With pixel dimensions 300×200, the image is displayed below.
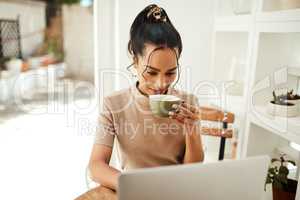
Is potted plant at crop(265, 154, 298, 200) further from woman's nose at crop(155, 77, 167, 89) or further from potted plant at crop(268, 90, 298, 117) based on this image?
woman's nose at crop(155, 77, 167, 89)

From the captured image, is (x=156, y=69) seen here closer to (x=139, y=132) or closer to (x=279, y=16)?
(x=139, y=132)

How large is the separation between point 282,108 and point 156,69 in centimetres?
52

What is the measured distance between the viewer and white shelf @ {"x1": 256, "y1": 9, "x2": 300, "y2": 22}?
2.84 feet

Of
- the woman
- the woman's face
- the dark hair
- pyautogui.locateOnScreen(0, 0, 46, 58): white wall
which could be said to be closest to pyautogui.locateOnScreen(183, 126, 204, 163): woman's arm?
the woman

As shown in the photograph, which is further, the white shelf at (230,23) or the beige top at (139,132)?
the white shelf at (230,23)

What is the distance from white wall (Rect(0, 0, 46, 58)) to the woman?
16.6 ft

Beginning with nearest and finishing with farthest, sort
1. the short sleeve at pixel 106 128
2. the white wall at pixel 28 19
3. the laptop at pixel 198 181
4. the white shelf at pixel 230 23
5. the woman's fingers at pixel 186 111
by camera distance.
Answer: the laptop at pixel 198 181 → the woman's fingers at pixel 186 111 → the short sleeve at pixel 106 128 → the white shelf at pixel 230 23 → the white wall at pixel 28 19

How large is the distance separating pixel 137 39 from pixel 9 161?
1978mm

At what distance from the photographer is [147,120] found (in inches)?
35.0

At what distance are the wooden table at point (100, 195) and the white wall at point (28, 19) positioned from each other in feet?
16.9

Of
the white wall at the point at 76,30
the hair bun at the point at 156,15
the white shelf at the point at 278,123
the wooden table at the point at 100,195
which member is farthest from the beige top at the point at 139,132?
the white wall at the point at 76,30

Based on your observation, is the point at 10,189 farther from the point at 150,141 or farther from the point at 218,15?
the point at 218,15

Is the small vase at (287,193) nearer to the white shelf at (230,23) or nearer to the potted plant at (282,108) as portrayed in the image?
the potted plant at (282,108)

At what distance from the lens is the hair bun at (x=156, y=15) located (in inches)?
32.6
